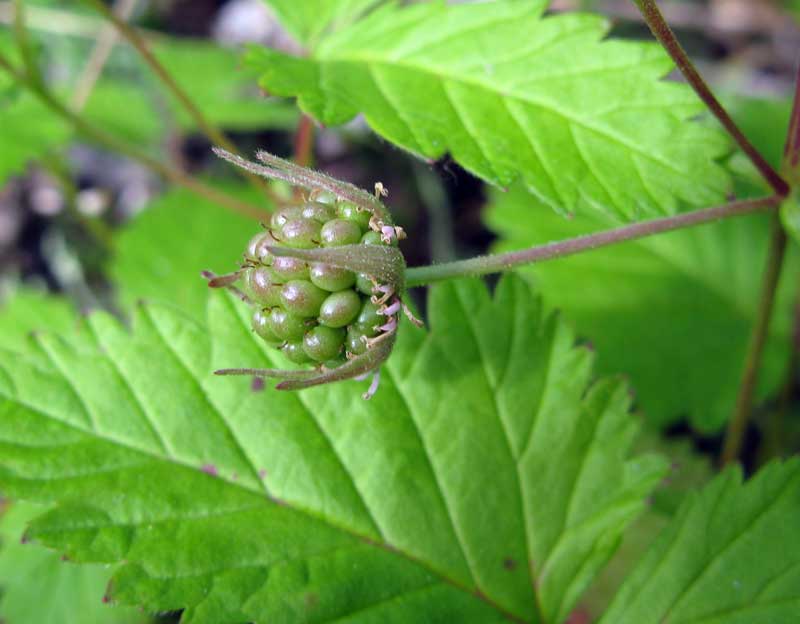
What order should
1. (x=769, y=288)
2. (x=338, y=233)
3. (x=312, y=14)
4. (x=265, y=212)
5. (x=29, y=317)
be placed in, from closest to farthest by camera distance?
(x=338, y=233), (x=769, y=288), (x=312, y=14), (x=265, y=212), (x=29, y=317)

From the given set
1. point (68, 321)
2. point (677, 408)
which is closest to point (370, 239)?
point (677, 408)

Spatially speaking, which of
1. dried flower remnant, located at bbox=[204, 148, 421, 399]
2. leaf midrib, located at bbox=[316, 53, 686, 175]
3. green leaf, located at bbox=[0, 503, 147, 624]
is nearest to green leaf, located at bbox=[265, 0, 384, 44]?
leaf midrib, located at bbox=[316, 53, 686, 175]

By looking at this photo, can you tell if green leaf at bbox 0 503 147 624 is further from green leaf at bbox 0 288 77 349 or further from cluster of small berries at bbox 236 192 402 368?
cluster of small berries at bbox 236 192 402 368

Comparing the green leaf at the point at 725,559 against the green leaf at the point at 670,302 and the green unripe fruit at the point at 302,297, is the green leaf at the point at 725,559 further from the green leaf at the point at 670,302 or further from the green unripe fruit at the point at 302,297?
the green leaf at the point at 670,302

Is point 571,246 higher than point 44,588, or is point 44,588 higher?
point 571,246

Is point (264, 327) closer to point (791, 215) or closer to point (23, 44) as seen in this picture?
point (791, 215)

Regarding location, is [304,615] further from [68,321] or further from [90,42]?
[90,42]

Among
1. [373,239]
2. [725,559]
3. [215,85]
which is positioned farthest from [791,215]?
[215,85]
